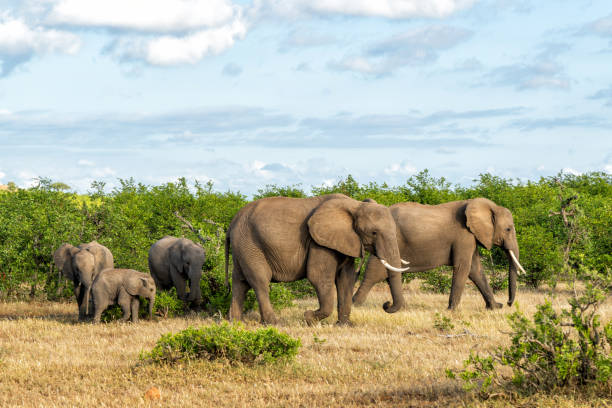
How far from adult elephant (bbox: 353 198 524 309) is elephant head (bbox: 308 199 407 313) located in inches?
109

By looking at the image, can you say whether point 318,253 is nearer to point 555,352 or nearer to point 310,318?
point 310,318

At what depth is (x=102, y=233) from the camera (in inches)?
781

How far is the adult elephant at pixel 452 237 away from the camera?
15.6 m

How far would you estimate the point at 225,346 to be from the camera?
9453 millimetres

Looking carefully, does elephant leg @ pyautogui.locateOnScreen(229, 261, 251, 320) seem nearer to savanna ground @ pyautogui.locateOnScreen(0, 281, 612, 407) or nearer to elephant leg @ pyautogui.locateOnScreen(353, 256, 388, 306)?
savanna ground @ pyautogui.locateOnScreen(0, 281, 612, 407)

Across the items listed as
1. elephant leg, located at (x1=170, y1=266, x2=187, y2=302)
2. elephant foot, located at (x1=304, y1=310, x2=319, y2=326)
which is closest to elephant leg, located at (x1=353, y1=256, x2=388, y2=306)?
elephant foot, located at (x1=304, y1=310, x2=319, y2=326)

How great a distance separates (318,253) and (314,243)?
0.68 feet

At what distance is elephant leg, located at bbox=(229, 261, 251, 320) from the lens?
13789 mm

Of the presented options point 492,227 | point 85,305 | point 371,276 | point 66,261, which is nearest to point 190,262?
point 85,305

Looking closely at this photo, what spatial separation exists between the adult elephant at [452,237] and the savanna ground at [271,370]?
6.47 ft

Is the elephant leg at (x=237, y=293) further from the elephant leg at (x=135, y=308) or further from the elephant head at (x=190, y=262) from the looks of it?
the elephant leg at (x=135, y=308)

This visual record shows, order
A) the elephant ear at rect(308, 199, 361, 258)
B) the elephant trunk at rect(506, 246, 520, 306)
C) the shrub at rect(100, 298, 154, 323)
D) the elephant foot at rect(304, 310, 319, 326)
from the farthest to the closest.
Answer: the elephant trunk at rect(506, 246, 520, 306)
the shrub at rect(100, 298, 154, 323)
the elephant foot at rect(304, 310, 319, 326)
the elephant ear at rect(308, 199, 361, 258)

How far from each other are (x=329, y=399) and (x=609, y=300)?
44.7 ft

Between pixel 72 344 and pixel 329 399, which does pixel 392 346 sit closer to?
pixel 329 399
